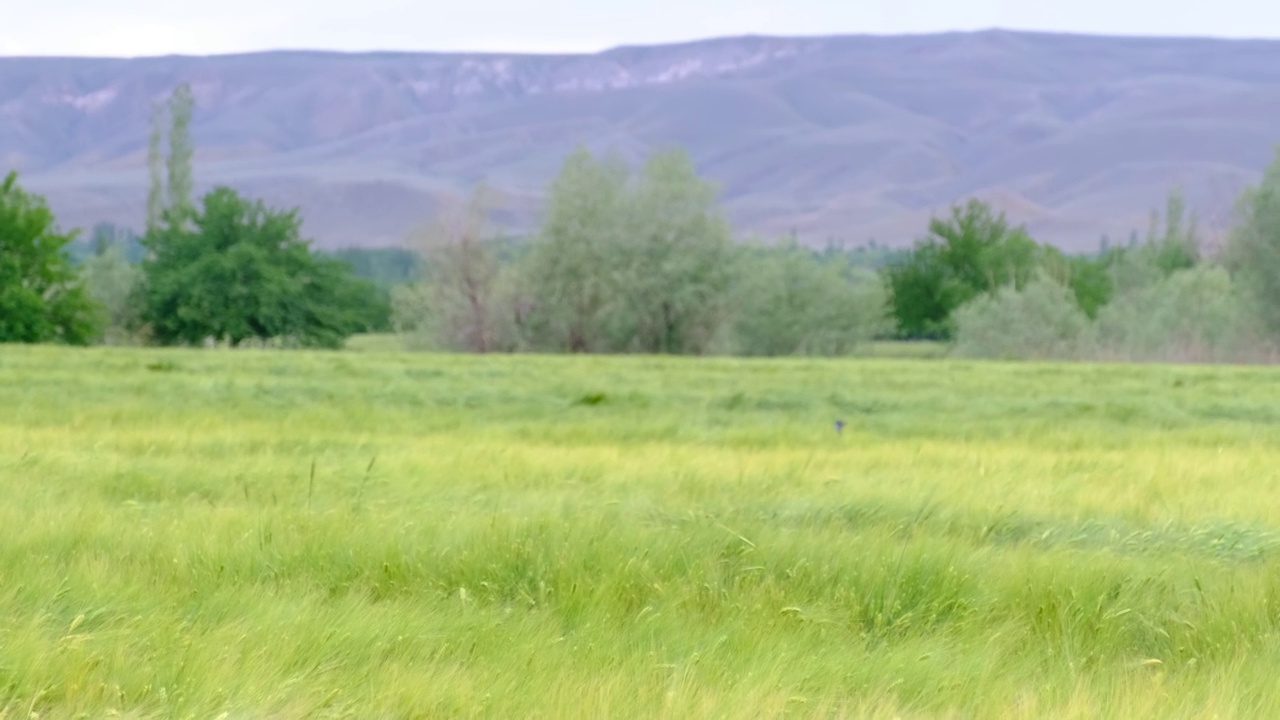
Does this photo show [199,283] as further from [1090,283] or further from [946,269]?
[1090,283]

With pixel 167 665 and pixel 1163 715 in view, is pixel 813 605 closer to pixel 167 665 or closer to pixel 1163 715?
pixel 1163 715

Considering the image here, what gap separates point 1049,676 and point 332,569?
107 inches

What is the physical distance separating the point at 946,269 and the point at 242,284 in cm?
5183

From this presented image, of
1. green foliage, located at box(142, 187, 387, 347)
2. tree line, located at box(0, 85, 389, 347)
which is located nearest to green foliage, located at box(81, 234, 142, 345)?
tree line, located at box(0, 85, 389, 347)

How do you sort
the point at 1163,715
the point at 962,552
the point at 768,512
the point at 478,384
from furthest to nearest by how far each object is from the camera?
the point at 478,384, the point at 768,512, the point at 962,552, the point at 1163,715

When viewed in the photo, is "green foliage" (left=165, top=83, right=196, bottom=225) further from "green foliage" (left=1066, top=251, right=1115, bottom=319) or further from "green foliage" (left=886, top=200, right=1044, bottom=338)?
"green foliage" (left=1066, top=251, right=1115, bottom=319)

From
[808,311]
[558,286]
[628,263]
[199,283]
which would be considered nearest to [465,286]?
[558,286]

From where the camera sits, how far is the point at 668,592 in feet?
16.7

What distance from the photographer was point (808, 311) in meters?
62.6

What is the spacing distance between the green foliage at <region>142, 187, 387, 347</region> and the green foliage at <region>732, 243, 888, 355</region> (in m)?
17.5

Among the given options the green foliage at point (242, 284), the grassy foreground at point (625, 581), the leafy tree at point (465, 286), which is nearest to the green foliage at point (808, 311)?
the leafy tree at point (465, 286)

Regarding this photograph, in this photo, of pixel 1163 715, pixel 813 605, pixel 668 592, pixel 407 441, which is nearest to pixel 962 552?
pixel 813 605

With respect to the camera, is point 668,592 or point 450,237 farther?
point 450,237

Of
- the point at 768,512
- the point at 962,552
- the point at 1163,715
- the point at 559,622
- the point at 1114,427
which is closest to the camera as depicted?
the point at 1163,715
